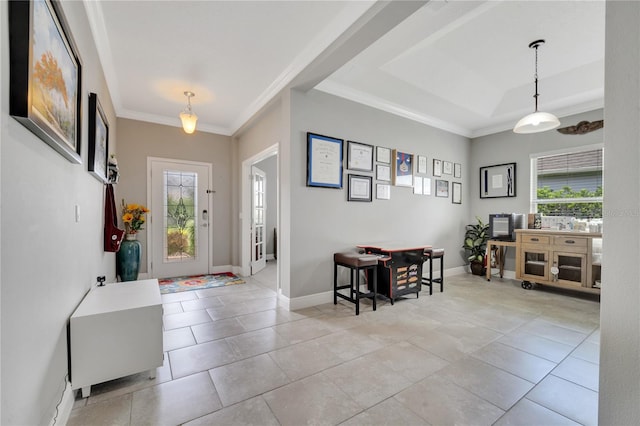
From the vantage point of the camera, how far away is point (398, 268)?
3.44 m

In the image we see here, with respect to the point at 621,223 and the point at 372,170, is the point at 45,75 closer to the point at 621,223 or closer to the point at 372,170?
the point at 621,223

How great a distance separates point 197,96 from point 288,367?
3.52 meters

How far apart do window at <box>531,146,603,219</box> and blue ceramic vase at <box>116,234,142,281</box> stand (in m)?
6.14

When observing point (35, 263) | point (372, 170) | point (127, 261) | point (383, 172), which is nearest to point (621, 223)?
point (35, 263)

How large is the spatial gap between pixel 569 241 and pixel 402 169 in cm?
243

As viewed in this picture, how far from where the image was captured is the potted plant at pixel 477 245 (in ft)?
16.3

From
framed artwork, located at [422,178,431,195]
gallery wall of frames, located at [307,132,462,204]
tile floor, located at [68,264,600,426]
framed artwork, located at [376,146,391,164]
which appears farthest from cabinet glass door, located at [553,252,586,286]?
framed artwork, located at [376,146,391,164]

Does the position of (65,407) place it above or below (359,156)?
below

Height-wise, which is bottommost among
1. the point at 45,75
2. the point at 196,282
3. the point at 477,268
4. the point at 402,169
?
the point at 196,282

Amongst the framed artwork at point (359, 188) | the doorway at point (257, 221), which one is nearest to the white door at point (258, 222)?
the doorway at point (257, 221)

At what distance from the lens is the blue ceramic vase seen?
3.51 metres

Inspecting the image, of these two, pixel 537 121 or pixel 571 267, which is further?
pixel 571 267

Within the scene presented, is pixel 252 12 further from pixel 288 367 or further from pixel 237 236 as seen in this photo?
pixel 237 236

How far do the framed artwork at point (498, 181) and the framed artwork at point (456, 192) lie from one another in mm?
421
